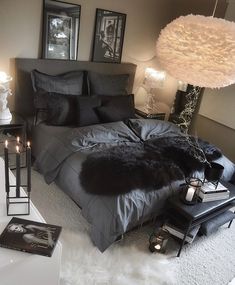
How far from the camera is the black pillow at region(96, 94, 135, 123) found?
3.27 m

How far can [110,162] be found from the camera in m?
2.40

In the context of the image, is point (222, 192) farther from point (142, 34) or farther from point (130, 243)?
point (142, 34)

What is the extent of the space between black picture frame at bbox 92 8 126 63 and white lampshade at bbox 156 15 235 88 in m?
1.55

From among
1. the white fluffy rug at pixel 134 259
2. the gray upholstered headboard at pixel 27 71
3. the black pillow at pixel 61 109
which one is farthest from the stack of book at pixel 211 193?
the gray upholstered headboard at pixel 27 71

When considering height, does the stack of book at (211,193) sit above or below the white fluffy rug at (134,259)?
above

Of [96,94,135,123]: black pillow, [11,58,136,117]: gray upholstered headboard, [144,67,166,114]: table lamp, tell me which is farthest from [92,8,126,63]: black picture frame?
[96,94,135,123]: black pillow

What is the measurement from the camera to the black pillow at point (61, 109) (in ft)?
9.86

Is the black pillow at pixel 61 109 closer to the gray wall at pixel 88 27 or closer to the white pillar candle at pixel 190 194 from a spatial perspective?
the gray wall at pixel 88 27

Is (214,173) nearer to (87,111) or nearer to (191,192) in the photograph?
(191,192)

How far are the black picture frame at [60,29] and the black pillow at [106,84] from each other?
37 centimetres


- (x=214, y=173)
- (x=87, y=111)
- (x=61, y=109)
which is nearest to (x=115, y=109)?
(x=87, y=111)

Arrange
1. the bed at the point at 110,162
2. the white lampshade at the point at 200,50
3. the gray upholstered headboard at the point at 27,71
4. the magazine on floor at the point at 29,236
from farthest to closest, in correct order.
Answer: the gray upholstered headboard at the point at 27,71 < the bed at the point at 110,162 < the white lampshade at the point at 200,50 < the magazine on floor at the point at 29,236

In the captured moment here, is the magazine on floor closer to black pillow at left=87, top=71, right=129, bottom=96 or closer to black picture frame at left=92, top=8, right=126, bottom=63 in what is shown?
black pillow at left=87, top=71, right=129, bottom=96

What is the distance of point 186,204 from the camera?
7.47ft
